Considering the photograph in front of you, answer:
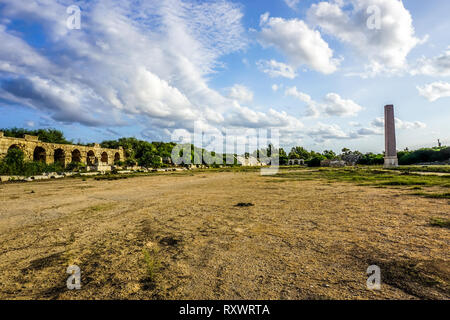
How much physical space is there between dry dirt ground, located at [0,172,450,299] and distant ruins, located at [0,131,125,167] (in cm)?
3582

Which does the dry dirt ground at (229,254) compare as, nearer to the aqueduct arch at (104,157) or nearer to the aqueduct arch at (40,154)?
the aqueduct arch at (40,154)

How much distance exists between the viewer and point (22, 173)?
2447 cm

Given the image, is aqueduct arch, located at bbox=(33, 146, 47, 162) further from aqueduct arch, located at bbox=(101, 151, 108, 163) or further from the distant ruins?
aqueduct arch, located at bbox=(101, 151, 108, 163)

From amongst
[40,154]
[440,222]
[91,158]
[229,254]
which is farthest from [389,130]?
[91,158]

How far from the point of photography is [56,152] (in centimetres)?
4666

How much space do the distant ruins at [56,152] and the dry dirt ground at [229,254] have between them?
35819mm

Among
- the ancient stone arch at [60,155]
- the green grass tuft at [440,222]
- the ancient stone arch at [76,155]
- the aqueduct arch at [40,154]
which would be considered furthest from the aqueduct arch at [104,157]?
the green grass tuft at [440,222]

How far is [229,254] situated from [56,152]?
57.0m

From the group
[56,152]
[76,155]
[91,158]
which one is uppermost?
[56,152]

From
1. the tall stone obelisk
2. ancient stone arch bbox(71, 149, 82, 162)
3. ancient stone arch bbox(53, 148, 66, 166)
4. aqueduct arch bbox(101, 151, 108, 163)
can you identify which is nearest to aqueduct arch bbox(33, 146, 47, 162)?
ancient stone arch bbox(53, 148, 66, 166)

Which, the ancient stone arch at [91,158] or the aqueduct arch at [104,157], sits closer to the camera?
the ancient stone arch at [91,158]

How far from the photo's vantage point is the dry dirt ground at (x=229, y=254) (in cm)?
289

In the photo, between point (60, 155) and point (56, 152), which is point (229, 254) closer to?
point (60, 155)
